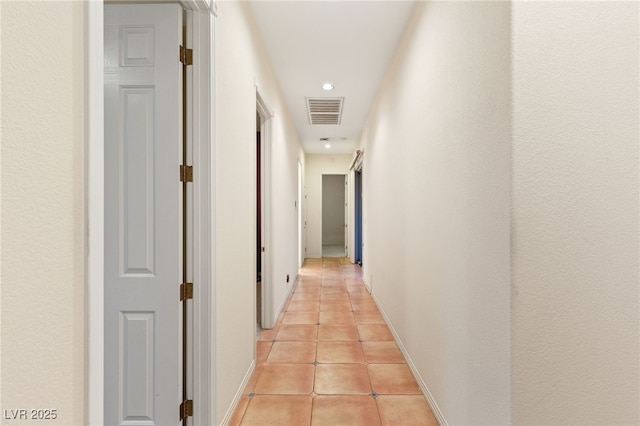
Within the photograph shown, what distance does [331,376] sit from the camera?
2490 mm

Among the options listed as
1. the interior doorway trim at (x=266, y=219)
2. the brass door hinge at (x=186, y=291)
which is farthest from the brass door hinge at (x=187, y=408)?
the interior doorway trim at (x=266, y=219)

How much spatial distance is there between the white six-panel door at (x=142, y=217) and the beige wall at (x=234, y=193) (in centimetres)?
22

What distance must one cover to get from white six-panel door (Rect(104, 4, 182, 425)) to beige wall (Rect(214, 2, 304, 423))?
22 centimetres

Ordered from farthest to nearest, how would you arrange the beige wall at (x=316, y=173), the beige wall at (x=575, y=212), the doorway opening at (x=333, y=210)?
the doorway opening at (x=333, y=210)
the beige wall at (x=316, y=173)
the beige wall at (x=575, y=212)

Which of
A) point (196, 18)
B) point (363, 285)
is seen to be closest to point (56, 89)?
point (196, 18)

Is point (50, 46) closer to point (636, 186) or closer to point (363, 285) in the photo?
point (636, 186)

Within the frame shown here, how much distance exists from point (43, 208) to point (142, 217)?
1.01 metres

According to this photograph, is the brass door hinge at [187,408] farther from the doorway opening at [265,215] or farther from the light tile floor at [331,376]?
→ the doorway opening at [265,215]

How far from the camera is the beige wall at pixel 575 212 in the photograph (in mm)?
1150

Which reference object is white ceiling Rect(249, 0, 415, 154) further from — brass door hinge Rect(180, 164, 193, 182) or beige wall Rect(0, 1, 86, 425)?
beige wall Rect(0, 1, 86, 425)

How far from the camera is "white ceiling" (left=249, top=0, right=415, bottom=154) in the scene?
248cm

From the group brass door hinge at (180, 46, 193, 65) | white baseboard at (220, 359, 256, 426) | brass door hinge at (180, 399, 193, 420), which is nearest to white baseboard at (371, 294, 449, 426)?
white baseboard at (220, 359, 256, 426)

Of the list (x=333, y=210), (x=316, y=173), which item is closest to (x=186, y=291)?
(x=316, y=173)

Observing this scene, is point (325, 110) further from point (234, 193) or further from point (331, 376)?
point (331, 376)
